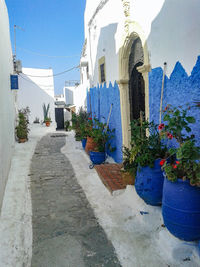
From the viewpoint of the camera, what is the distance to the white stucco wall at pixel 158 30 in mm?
2809

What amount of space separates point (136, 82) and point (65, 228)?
10.7 ft

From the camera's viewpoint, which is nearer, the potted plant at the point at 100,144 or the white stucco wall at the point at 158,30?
the white stucco wall at the point at 158,30

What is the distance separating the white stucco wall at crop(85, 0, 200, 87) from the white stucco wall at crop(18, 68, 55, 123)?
1430cm

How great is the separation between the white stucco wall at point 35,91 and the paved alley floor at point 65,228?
1546 centimetres

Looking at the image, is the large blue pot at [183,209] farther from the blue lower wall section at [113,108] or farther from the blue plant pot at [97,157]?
the blue plant pot at [97,157]

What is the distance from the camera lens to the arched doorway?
15.6 feet

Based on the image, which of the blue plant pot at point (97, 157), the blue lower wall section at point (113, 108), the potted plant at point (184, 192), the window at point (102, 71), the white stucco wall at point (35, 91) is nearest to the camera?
the potted plant at point (184, 192)

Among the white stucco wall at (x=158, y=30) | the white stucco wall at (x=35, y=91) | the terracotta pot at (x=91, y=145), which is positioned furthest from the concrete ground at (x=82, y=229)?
the white stucco wall at (x=35, y=91)

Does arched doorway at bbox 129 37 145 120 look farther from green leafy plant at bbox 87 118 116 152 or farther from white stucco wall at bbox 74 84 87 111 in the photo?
white stucco wall at bbox 74 84 87 111

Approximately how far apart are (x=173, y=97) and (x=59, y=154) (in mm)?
5346

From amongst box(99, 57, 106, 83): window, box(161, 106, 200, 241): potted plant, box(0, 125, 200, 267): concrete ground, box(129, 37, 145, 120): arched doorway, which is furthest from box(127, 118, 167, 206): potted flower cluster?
box(99, 57, 106, 83): window

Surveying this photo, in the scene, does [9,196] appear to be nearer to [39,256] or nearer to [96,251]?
[39,256]

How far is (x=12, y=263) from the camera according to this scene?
2.55 m

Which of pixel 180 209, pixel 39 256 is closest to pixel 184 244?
pixel 180 209
